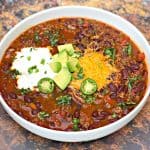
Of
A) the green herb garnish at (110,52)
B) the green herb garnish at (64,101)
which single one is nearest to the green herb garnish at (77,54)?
the green herb garnish at (110,52)

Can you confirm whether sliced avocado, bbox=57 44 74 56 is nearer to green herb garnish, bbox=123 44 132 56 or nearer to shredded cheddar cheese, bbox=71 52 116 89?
shredded cheddar cheese, bbox=71 52 116 89

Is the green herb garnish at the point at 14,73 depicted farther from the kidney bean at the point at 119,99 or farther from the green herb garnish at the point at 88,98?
the kidney bean at the point at 119,99

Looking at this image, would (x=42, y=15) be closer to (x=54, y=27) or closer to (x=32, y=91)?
(x=54, y=27)

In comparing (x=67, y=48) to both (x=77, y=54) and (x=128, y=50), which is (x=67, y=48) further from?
(x=128, y=50)

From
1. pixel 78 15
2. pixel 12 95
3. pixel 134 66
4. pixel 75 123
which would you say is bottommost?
pixel 75 123

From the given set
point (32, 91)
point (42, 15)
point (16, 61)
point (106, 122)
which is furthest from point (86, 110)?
point (42, 15)

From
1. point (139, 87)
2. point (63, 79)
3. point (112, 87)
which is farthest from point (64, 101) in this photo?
point (139, 87)

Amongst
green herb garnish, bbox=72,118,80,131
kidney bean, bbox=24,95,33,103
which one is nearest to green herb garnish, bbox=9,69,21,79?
kidney bean, bbox=24,95,33,103
